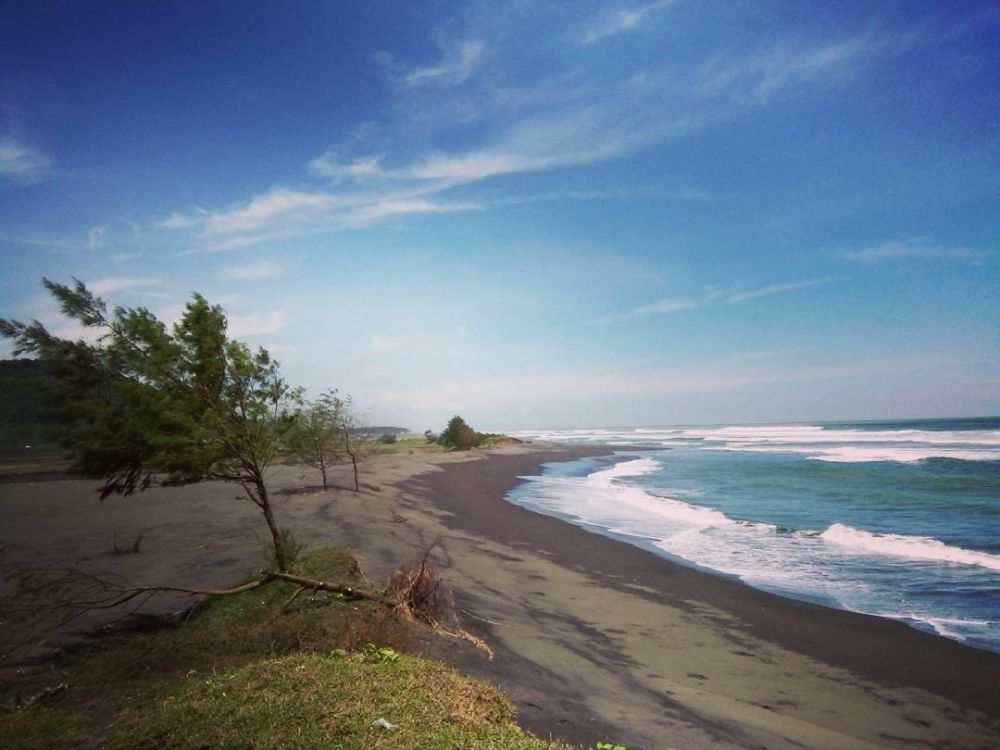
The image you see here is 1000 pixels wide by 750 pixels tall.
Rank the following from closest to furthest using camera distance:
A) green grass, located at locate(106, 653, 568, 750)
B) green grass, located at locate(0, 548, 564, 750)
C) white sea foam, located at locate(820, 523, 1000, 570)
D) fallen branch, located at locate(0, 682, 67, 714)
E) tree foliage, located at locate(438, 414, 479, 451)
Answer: green grass, located at locate(106, 653, 568, 750) → green grass, located at locate(0, 548, 564, 750) → fallen branch, located at locate(0, 682, 67, 714) → white sea foam, located at locate(820, 523, 1000, 570) → tree foliage, located at locate(438, 414, 479, 451)

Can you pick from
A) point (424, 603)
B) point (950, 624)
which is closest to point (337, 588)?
point (424, 603)

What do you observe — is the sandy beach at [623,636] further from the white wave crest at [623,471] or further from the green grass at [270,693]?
the white wave crest at [623,471]

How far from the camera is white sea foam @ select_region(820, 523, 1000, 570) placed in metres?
14.6

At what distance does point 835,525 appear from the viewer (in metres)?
19.4

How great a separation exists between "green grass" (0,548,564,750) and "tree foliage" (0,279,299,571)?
2.91 meters

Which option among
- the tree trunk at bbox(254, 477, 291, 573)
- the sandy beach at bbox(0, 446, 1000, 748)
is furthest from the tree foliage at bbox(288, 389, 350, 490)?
the tree trunk at bbox(254, 477, 291, 573)

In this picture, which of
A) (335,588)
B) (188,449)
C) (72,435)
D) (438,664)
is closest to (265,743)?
(438,664)

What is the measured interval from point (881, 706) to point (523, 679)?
551 cm

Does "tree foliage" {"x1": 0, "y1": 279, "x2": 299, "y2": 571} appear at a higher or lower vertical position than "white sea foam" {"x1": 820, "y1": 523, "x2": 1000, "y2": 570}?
higher

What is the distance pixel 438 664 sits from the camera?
6.52 m

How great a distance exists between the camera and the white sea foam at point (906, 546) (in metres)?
14.6

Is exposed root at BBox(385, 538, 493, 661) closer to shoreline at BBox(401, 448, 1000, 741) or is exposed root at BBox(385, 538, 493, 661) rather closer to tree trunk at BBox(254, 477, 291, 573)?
shoreline at BBox(401, 448, 1000, 741)

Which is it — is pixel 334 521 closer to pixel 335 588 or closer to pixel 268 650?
pixel 335 588

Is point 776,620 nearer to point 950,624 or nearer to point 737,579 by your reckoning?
point 737,579
